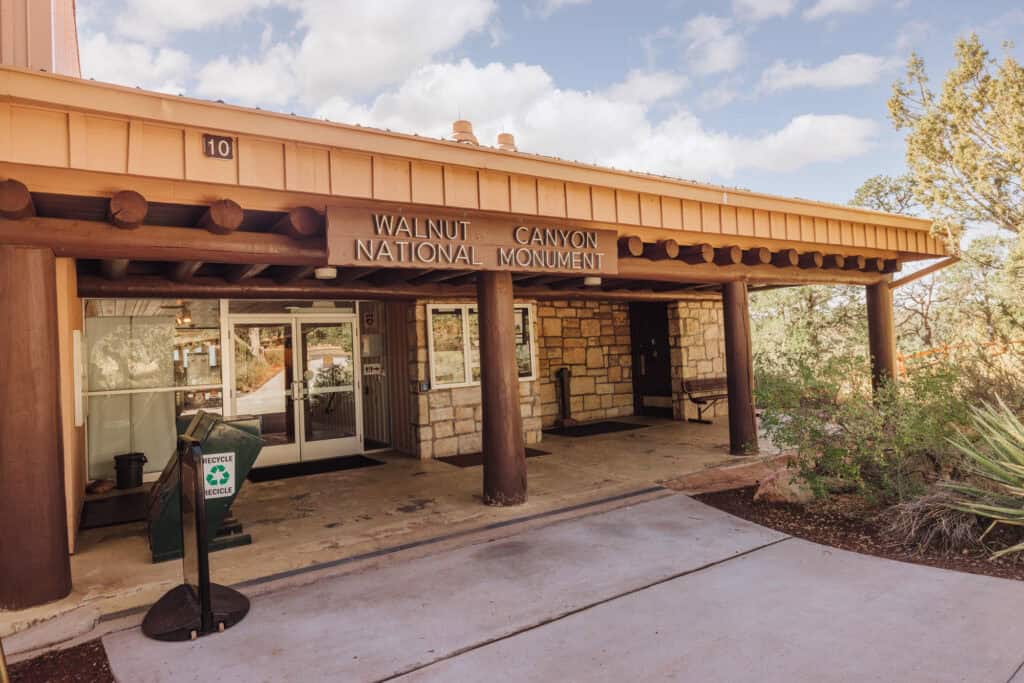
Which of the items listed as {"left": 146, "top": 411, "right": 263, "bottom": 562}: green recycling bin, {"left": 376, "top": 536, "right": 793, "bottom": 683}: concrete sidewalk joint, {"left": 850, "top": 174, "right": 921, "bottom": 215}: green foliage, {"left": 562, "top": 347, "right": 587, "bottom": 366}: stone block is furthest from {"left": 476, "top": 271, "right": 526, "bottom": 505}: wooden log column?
{"left": 850, "top": 174, "right": 921, "bottom": 215}: green foliage

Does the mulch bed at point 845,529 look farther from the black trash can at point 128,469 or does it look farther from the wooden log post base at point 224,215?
the black trash can at point 128,469

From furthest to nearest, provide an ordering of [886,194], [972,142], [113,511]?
[886,194] → [972,142] → [113,511]

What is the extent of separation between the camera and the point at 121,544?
16.2 ft

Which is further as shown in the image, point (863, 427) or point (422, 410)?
point (422, 410)

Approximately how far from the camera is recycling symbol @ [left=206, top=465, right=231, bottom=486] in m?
3.87

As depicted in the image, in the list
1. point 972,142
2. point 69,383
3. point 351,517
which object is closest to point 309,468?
point 351,517

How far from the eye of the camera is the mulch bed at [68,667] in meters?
2.91

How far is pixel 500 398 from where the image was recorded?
18.3 ft

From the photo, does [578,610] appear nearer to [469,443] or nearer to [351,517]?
[351,517]

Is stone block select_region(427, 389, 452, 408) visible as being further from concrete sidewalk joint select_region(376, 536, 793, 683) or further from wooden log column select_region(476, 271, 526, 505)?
A: concrete sidewalk joint select_region(376, 536, 793, 683)

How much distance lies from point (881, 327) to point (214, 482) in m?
10.0

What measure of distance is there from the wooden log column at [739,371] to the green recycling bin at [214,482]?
19.3 feet

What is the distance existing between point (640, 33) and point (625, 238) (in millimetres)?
13622

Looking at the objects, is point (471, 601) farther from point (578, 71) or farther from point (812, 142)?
point (812, 142)
